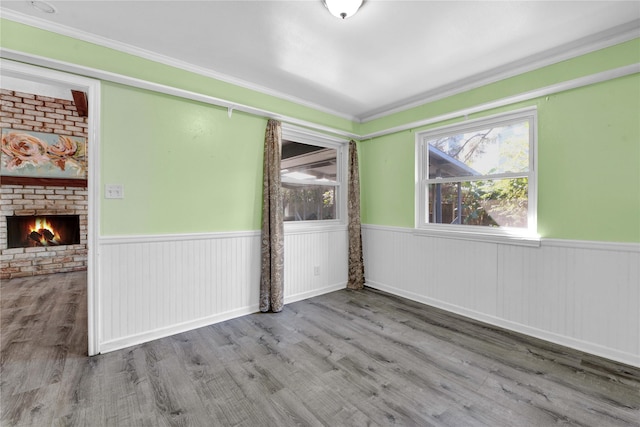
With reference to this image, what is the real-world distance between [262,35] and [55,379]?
2820mm

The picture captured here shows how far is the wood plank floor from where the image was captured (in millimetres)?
1585

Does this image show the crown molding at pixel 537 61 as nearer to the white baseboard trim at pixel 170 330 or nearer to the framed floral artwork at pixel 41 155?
the white baseboard trim at pixel 170 330

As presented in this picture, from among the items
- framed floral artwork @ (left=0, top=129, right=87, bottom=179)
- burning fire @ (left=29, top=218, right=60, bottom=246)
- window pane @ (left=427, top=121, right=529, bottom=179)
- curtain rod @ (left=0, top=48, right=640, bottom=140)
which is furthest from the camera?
burning fire @ (left=29, top=218, right=60, bottom=246)

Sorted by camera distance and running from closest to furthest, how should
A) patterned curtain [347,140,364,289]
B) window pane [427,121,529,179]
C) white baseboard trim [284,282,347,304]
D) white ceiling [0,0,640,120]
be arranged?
1. white ceiling [0,0,640,120]
2. window pane [427,121,529,179]
3. white baseboard trim [284,282,347,304]
4. patterned curtain [347,140,364,289]

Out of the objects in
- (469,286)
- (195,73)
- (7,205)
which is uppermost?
(195,73)

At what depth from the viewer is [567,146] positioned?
7.82 ft

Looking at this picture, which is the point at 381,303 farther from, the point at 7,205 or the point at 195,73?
the point at 7,205

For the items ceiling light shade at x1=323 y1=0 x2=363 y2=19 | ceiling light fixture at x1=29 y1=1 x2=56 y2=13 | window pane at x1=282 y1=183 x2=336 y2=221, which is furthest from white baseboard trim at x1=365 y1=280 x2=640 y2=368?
ceiling light fixture at x1=29 y1=1 x2=56 y2=13

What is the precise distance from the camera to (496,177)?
9.37ft

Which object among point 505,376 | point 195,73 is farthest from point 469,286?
point 195,73

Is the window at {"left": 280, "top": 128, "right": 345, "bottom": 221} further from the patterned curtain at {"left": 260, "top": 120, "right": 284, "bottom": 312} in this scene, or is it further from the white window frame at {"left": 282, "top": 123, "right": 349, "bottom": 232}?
the patterned curtain at {"left": 260, "top": 120, "right": 284, "bottom": 312}

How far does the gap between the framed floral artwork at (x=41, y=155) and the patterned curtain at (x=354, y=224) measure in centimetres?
441

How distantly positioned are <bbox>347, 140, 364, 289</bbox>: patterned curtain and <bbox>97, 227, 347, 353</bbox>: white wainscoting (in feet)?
2.75

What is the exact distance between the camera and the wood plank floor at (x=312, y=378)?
62.4 inches
